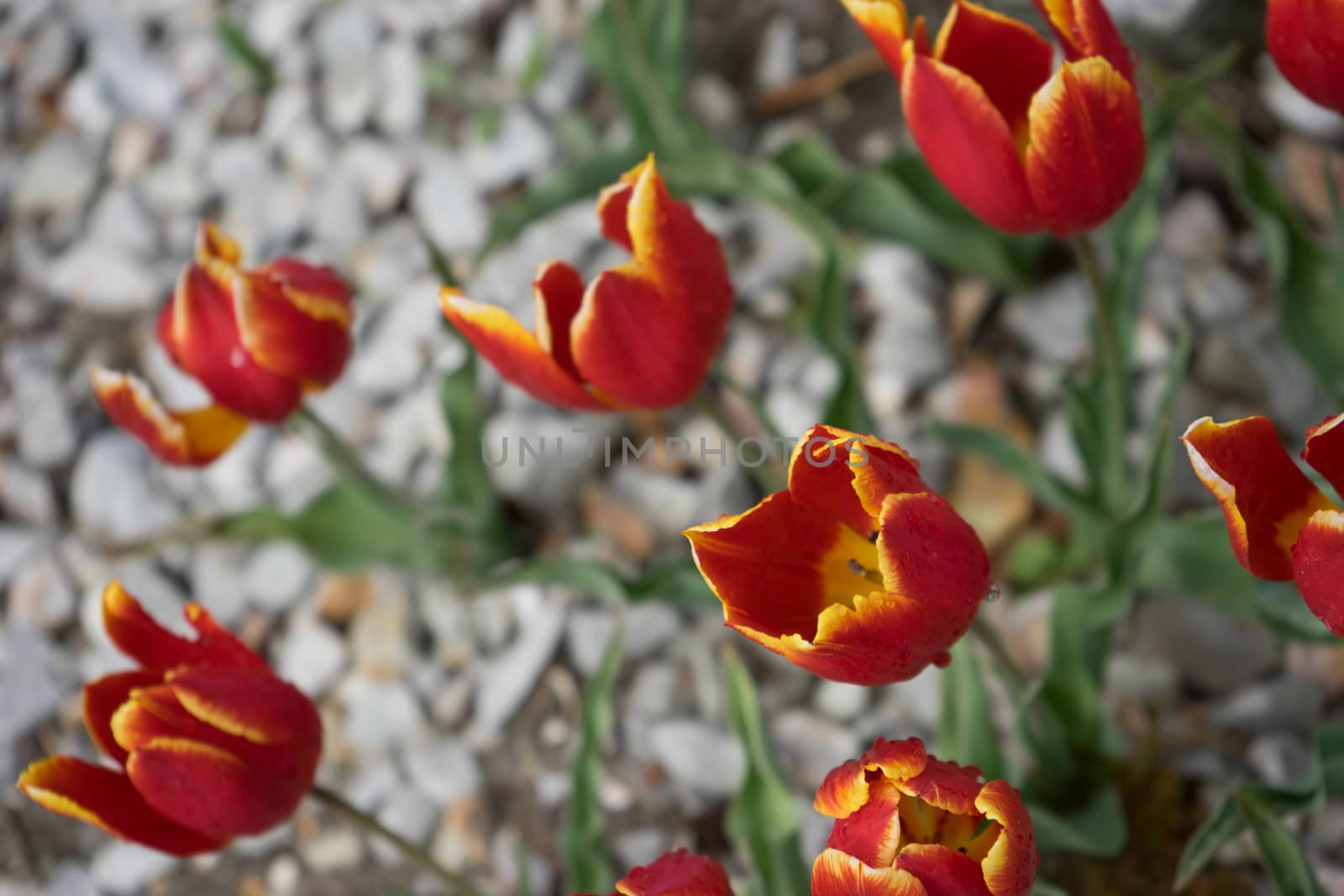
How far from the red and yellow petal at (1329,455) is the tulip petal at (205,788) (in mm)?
644

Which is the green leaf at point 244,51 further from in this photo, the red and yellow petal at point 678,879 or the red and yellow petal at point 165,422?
the red and yellow petal at point 678,879

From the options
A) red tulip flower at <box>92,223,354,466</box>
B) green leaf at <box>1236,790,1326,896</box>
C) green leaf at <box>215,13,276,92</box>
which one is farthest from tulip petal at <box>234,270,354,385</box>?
green leaf at <box>215,13,276,92</box>

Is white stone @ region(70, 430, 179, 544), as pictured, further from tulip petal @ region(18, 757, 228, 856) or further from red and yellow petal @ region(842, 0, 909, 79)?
red and yellow petal @ region(842, 0, 909, 79)

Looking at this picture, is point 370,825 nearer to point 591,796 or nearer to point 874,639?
point 591,796

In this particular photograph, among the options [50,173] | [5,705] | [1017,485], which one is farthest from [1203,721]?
[50,173]

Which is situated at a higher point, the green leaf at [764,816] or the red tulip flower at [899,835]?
the red tulip flower at [899,835]

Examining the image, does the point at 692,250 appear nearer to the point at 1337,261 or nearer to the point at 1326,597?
the point at 1326,597

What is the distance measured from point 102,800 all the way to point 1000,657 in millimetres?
598

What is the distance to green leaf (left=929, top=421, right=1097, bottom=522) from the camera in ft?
3.57

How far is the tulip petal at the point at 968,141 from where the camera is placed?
758 millimetres

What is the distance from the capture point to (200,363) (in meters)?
Result: 0.99

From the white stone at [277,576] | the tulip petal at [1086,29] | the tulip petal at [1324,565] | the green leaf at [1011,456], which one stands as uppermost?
the tulip petal at [1086,29]

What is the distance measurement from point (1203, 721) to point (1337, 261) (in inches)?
17.1

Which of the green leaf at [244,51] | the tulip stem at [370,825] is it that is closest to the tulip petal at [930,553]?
the tulip stem at [370,825]
